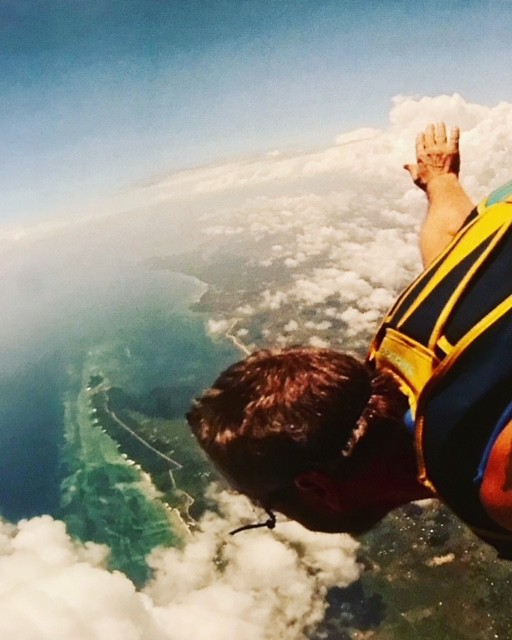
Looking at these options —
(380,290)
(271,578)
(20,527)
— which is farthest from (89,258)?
(380,290)

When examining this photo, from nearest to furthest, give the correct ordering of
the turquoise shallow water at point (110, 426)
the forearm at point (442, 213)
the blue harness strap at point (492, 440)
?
the blue harness strap at point (492, 440)
the forearm at point (442, 213)
the turquoise shallow water at point (110, 426)

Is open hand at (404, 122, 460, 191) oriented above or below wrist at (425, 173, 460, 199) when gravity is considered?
above

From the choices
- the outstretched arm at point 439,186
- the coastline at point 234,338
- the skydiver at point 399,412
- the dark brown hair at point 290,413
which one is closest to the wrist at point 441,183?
the outstretched arm at point 439,186

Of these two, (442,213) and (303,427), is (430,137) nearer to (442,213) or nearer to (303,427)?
(442,213)

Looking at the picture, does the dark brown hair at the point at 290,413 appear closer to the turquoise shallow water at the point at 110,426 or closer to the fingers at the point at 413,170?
the fingers at the point at 413,170

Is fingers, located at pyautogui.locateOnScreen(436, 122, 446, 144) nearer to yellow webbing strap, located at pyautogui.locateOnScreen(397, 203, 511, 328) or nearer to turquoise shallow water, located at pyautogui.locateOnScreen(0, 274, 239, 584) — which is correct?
yellow webbing strap, located at pyautogui.locateOnScreen(397, 203, 511, 328)

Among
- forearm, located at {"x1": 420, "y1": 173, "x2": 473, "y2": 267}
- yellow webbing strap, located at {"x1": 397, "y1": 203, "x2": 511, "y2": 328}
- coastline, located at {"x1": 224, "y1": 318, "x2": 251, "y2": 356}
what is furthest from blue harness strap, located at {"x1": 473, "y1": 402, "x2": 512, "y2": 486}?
coastline, located at {"x1": 224, "y1": 318, "x2": 251, "y2": 356}

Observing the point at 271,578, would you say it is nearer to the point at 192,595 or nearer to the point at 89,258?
the point at 192,595
